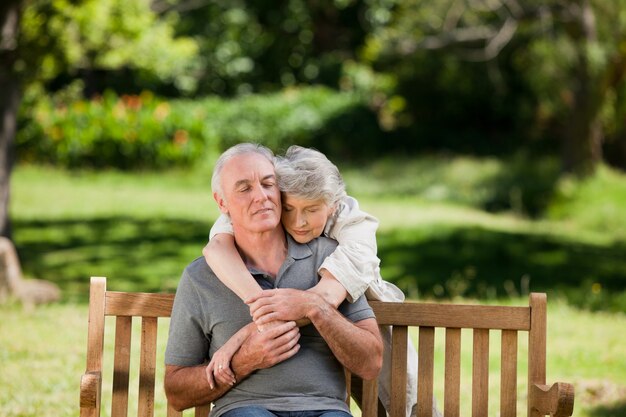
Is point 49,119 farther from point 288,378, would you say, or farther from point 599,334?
point 288,378

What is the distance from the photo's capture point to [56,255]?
11.7 metres

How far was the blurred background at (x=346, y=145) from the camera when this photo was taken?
8.90 m

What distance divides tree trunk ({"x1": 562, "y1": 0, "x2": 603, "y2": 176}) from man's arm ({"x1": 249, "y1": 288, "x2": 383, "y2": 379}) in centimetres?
1193

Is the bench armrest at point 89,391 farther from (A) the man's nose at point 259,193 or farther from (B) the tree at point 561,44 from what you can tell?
(B) the tree at point 561,44

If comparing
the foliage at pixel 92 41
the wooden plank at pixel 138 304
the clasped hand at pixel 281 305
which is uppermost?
the foliage at pixel 92 41

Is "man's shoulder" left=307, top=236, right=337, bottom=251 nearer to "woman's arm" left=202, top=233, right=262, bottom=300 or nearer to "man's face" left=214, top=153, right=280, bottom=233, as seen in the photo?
"man's face" left=214, top=153, right=280, bottom=233

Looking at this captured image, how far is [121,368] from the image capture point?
359cm

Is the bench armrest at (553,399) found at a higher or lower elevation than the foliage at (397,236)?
higher

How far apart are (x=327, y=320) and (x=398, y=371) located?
594 mm

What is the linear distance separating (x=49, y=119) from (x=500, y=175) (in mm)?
8435

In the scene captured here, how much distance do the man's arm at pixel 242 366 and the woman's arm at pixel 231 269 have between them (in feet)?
0.48

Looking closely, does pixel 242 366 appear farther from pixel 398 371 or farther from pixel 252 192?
pixel 398 371

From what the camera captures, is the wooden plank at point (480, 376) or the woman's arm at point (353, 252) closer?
the woman's arm at point (353, 252)

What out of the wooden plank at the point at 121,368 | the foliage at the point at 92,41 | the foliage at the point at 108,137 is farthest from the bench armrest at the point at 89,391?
the foliage at the point at 108,137
